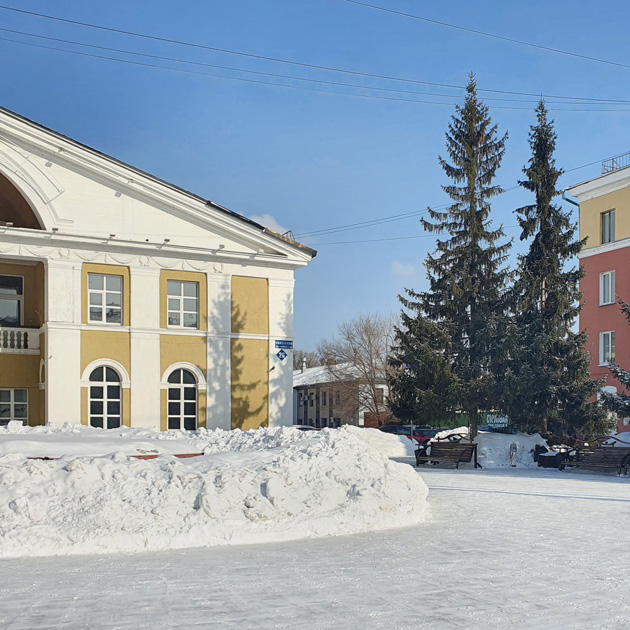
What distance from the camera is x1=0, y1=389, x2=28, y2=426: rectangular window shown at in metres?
26.6

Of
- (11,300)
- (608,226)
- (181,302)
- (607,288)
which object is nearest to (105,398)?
(181,302)

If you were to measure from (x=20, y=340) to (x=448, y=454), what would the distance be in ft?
48.3

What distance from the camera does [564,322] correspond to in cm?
2606

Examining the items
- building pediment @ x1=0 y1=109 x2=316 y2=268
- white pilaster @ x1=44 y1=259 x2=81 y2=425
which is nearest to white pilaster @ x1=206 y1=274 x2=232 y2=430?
building pediment @ x1=0 y1=109 x2=316 y2=268

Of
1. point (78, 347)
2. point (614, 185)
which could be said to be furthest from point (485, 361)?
point (614, 185)

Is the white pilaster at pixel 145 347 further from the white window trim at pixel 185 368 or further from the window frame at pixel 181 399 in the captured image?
the window frame at pixel 181 399

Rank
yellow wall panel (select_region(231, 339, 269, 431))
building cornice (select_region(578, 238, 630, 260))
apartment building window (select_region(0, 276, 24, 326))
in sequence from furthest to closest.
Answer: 1. building cornice (select_region(578, 238, 630, 260))
2. yellow wall panel (select_region(231, 339, 269, 431))
3. apartment building window (select_region(0, 276, 24, 326))

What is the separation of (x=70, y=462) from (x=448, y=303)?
17.8 metres

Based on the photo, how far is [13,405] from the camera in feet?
87.4

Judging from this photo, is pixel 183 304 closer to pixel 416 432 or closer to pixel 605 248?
pixel 416 432

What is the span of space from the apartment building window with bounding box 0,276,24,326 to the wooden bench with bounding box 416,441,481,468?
1455 centimetres

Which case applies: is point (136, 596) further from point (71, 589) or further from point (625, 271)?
point (625, 271)

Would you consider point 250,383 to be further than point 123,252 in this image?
Yes

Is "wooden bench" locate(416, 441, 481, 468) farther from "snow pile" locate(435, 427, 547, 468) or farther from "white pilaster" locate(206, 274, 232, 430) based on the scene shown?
"white pilaster" locate(206, 274, 232, 430)
